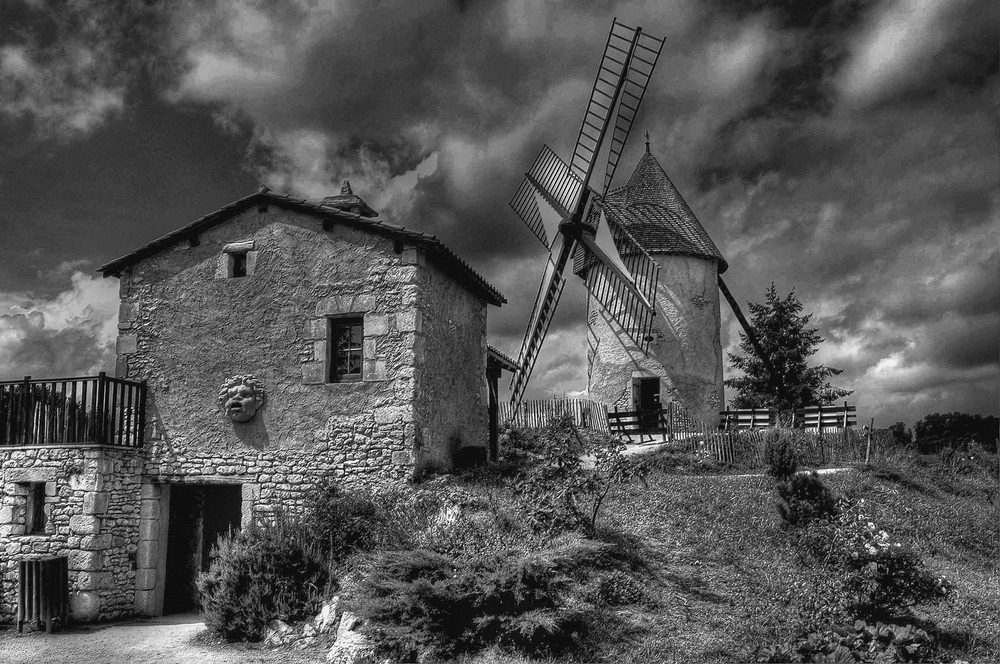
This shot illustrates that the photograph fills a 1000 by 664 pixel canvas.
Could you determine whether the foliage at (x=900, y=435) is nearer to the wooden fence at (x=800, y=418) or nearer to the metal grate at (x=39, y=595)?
the wooden fence at (x=800, y=418)

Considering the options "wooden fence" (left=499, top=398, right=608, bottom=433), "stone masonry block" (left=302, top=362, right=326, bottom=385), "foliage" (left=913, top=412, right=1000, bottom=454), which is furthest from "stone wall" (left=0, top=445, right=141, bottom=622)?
"foliage" (left=913, top=412, right=1000, bottom=454)

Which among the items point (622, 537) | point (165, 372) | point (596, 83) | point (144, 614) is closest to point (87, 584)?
point (144, 614)

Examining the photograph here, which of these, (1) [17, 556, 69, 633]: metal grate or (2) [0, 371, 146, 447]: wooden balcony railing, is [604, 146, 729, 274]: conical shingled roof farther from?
(1) [17, 556, 69, 633]: metal grate

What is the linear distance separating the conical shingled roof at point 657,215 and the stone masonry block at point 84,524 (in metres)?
16.7

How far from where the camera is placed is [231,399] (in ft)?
45.5

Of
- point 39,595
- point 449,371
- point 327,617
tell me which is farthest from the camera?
point 449,371

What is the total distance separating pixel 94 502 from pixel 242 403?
2832 mm

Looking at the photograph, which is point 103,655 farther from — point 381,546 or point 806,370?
point 806,370

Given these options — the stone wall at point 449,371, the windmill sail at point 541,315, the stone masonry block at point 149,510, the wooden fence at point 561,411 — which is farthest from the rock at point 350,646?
the wooden fence at point 561,411

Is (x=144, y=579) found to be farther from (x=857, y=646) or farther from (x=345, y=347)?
(x=857, y=646)

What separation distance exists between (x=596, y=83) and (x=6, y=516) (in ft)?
60.5

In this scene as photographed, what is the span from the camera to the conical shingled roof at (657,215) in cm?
2498

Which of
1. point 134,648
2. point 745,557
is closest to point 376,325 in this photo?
point 134,648

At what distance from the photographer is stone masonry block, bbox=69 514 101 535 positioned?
1288 cm
